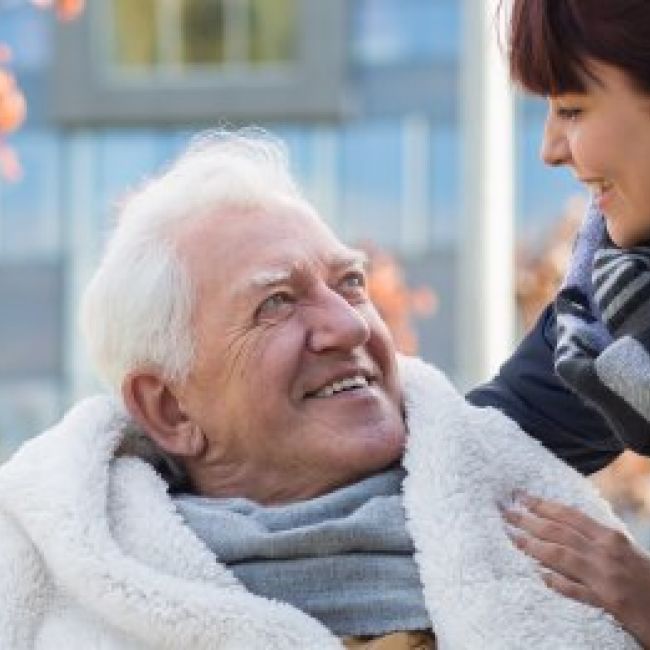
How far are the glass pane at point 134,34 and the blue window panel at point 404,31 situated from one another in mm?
2000

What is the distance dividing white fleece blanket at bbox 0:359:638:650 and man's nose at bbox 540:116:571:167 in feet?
1.40

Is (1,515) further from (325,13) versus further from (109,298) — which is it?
(325,13)

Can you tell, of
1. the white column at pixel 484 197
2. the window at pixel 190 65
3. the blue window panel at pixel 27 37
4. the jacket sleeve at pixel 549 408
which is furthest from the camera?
the blue window panel at pixel 27 37

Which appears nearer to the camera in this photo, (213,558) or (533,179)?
(213,558)

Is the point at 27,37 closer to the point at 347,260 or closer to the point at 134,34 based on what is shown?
the point at 134,34

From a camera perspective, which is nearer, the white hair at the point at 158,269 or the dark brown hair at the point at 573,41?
the dark brown hair at the point at 573,41

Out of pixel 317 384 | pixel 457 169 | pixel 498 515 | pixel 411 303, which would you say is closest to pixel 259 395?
pixel 317 384

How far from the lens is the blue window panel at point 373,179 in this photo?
22.6 meters

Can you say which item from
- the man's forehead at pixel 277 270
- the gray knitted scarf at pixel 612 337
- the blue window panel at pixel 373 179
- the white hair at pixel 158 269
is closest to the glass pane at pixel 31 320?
the blue window panel at pixel 373 179

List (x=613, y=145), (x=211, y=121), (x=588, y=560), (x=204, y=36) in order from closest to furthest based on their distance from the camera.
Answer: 1. (x=613, y=145)
2. (x=588, y=560)
3. (x=211, y=121)
4. (x=204, y=36)

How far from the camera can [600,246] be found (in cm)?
264

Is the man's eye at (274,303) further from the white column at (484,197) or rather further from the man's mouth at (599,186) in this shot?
the white column at (484,197)

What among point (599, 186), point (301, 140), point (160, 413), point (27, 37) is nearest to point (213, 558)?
point (160, 413)

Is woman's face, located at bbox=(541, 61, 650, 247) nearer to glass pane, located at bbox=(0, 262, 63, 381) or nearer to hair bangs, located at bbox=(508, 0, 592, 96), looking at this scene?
hair bangs, located at bbox=(508, 0, 592, 96)
